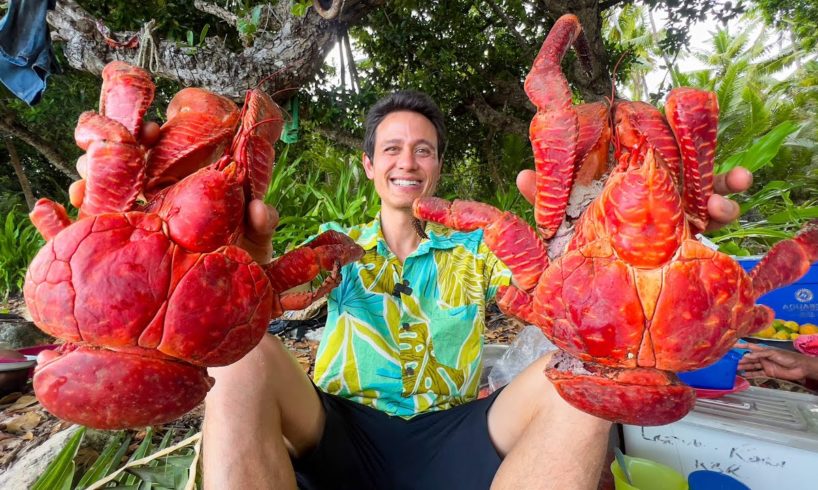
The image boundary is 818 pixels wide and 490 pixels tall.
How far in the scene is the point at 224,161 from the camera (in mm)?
924

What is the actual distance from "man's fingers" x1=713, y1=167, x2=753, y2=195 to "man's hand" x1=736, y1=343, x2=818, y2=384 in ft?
4.92

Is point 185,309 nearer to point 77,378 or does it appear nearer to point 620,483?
point 77,378

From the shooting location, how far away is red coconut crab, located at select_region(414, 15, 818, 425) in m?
0.74

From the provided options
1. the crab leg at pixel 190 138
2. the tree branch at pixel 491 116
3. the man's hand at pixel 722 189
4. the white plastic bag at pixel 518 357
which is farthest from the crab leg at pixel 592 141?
the tree branch at pixel 491 116

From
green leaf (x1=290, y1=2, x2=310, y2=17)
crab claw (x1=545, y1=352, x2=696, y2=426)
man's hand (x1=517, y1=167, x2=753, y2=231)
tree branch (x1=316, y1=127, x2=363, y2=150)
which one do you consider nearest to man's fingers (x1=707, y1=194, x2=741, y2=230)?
man's hand (x1=517, y1=167, x2=753, y2=231)

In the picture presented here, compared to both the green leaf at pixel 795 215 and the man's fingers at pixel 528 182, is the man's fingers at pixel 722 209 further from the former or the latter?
the green leaf at pixel 795 215

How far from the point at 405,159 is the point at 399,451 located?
1.19m

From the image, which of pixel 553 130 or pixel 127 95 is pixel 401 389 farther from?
pixel 127 95

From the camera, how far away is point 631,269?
30.3 inches

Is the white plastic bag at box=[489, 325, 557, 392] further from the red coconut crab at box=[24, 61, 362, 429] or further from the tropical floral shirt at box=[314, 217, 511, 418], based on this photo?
the red coconut crab at box=[24, 61, 362, 429]

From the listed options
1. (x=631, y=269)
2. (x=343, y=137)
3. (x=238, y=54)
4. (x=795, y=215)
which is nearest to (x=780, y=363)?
(x=795, y=215)

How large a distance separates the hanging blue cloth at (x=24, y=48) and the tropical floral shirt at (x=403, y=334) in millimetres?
2737

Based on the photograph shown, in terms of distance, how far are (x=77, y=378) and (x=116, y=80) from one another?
605mm

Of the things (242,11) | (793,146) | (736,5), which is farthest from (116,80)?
(793,146)
